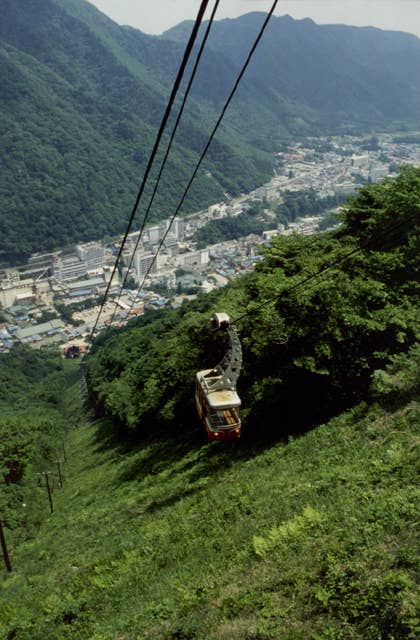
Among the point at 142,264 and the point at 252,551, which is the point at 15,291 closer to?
the point at 142,264

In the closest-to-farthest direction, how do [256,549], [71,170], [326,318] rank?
1. [256,549]
2. [326,318]
3. [71,170]

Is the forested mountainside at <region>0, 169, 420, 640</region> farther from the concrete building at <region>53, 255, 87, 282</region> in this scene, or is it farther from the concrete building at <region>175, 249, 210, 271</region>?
the concrete building at <region>175, 249, 210, 271</region>

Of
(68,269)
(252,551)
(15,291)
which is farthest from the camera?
(68,269)

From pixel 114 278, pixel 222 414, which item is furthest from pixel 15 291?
pixel 222 414

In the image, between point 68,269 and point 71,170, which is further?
point 71,170

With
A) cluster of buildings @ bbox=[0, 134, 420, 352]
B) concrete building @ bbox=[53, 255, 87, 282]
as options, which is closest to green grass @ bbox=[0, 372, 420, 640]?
cluster of buildings @ bbox=[0, 134, 420, 352]

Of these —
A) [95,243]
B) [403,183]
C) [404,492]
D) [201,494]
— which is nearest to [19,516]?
[201,494]

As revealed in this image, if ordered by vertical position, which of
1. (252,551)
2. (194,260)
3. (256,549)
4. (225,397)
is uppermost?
(225,397)

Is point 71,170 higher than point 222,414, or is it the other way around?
point 71,170
